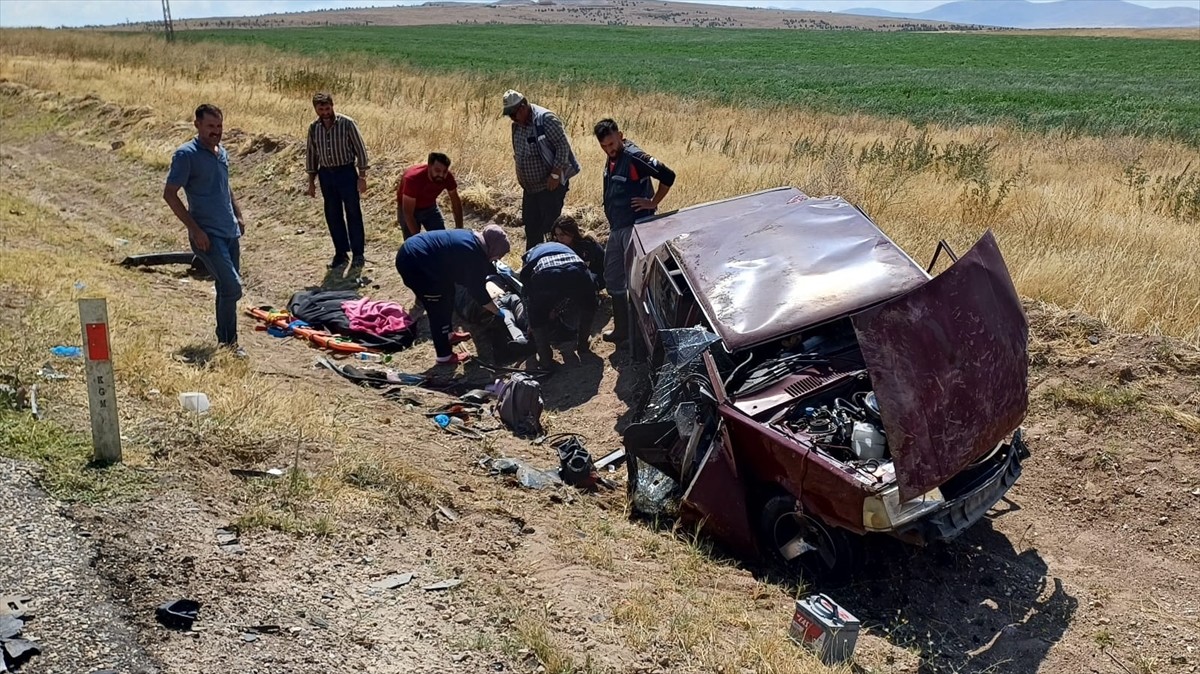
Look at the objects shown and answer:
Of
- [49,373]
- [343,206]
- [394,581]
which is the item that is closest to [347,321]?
[343,206]

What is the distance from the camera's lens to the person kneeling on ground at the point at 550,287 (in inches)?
305

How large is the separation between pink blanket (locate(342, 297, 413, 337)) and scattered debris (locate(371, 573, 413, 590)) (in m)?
4.82

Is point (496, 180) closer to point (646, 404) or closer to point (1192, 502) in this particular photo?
point (646, 404)

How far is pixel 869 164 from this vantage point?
11.9m

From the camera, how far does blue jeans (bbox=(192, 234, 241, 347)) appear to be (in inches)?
296

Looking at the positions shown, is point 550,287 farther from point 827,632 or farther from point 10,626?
point 10,626

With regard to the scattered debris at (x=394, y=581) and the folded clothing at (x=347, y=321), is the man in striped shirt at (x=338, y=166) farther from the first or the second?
the scattered debris at (x=394, y=581)

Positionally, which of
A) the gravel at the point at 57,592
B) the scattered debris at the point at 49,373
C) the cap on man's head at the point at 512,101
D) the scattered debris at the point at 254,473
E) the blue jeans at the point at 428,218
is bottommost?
the scattered debris at the point at 254,473

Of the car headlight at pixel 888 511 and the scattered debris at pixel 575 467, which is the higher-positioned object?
the car headlight at pixel 888 511

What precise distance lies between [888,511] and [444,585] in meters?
2.06

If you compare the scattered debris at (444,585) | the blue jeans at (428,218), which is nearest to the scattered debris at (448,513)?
the scattered debris at (444,585)

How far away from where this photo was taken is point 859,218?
21.5 ft

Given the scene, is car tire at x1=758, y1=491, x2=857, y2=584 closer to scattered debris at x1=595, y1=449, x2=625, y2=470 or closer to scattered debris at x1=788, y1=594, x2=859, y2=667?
scattered debris at x1=788, y1=594, x2=859, y2=667

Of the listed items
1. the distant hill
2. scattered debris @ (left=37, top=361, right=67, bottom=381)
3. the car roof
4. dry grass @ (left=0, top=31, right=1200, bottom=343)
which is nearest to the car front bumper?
the car roof
